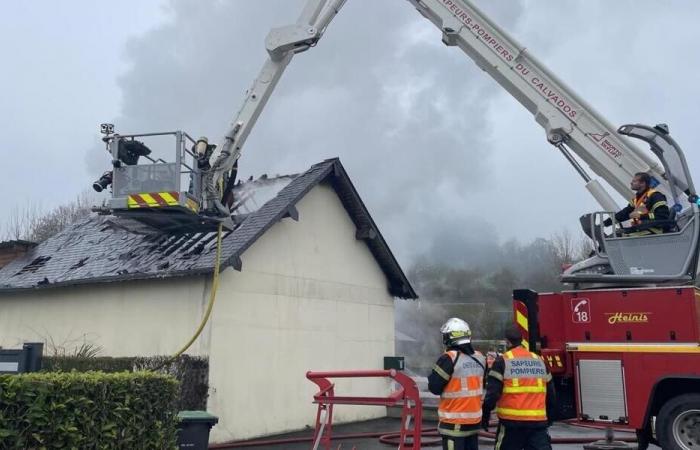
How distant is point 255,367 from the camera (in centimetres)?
1289

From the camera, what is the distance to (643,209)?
28.3ft

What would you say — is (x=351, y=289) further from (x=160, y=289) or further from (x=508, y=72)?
(x=508, y=72)

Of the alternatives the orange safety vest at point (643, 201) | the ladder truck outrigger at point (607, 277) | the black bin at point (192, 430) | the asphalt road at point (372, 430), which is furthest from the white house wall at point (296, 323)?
the orange safety vest at point (643, 201)

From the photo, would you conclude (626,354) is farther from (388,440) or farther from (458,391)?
(388,440)

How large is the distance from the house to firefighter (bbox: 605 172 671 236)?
260 inches

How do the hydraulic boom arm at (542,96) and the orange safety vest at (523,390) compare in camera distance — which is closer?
the orange safety vest at (523,390)

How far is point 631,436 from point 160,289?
930cm

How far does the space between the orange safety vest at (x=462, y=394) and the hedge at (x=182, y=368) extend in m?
6.34

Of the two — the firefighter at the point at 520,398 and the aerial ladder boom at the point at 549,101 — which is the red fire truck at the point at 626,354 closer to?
the aerial ladder boom at the point at 549,101

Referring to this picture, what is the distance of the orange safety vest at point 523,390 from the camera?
6598 mm

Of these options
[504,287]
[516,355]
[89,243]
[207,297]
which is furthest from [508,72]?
[504,287]

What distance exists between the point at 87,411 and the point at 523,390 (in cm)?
418

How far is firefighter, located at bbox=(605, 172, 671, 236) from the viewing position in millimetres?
8461

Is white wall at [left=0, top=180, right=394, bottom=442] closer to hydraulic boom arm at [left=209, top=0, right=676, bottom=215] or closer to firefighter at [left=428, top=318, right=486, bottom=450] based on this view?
hydraulic boom arm at [left=209, top=0, right=676, bottom=215]
